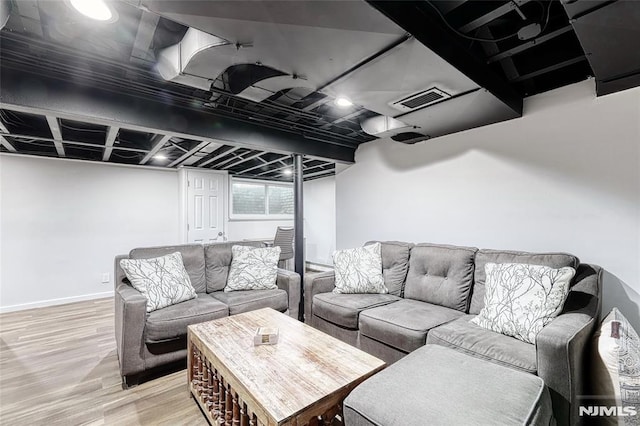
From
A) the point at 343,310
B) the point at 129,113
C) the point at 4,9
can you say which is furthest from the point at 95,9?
the point at 343,310

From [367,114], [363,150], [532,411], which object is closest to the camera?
[532,411]

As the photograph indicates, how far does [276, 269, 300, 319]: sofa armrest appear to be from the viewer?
3059 mm

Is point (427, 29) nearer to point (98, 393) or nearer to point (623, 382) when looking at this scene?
point (623, 382)

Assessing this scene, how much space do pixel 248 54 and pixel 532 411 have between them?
2.14 metres

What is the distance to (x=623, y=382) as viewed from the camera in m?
1.34

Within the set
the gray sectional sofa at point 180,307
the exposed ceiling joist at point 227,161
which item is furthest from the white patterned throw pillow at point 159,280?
the exposed ceiling joist at point 227,161

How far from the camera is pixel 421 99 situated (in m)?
2.22

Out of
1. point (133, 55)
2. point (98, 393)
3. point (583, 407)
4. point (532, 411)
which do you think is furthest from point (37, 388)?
point (583, 407)

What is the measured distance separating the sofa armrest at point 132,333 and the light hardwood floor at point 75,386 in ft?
0.56

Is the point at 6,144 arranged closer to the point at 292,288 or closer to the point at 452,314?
the point at 292,288

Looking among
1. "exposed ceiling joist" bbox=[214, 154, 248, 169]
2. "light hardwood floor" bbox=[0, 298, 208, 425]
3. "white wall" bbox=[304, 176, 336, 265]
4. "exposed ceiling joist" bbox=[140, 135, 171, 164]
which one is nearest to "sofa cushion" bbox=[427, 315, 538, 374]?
"light hardwood floor" bbox=[0, 298, 208, 425]

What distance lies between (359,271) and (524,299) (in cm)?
138

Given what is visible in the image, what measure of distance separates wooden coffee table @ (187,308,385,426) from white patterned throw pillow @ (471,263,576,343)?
3.07 ft

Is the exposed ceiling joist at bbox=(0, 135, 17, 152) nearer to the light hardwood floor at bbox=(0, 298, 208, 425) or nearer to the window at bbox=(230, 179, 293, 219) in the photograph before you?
the light hardwood floor at bbox=(0, 298, 208, 425)
